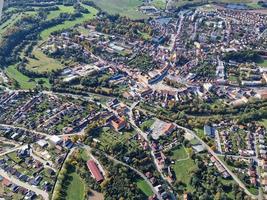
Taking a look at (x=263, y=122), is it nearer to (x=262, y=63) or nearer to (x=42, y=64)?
(x=262, y=63)

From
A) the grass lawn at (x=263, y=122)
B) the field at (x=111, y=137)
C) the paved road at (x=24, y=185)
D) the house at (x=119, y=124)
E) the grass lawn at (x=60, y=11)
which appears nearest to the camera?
the paved road at (x=24, y=185)

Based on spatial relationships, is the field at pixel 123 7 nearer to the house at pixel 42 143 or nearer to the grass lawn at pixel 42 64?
the grass lawn at pixel 42 64

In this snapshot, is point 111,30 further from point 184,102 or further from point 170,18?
point 184,102

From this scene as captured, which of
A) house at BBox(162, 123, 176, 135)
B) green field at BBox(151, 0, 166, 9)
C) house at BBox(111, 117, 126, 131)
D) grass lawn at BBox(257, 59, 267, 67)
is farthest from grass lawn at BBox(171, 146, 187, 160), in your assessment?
green field at BBox(151, 0, 166, 9)

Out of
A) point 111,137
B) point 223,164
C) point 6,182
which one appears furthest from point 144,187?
point 6,182

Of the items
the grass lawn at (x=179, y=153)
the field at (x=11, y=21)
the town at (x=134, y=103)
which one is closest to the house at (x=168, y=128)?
the town at (x=134, y=103)

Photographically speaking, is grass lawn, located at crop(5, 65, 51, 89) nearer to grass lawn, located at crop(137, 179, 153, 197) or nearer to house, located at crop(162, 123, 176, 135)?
house, located at crop(162, 123, 176, 135)
